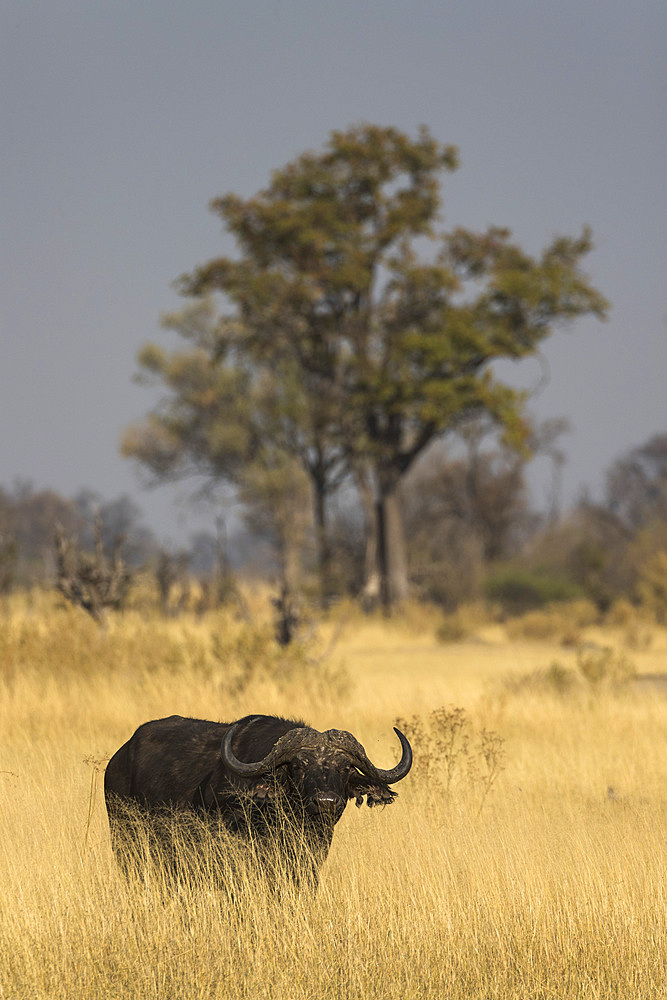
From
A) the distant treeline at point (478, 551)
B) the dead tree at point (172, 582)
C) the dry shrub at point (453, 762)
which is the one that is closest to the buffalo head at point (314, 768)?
the dry shrub at point (453, 762)

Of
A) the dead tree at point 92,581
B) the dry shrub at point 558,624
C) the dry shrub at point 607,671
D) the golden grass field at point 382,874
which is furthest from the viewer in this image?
the dry shrub at point 558,624

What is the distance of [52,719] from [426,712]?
13.1 feet

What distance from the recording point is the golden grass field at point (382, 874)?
4664mm

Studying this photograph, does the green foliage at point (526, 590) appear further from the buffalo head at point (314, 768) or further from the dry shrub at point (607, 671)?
the buffalo head at point (314, 768)

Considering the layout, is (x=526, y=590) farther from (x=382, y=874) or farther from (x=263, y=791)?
(x=263, y=791)

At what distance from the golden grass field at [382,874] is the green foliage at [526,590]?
19.3 metres

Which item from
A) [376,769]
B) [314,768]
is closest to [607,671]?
[376,769]

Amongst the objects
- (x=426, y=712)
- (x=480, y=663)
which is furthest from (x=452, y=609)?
(x=426, y=712)

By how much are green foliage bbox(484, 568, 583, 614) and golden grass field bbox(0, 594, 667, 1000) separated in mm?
19273

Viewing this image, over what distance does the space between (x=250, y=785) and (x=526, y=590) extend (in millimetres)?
27295

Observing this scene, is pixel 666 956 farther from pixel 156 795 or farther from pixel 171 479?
pixel 171 479

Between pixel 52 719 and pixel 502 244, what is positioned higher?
pixel 502 244

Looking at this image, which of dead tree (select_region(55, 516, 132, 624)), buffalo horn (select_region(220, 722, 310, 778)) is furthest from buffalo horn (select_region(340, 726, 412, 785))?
dead tree (select_region(55, 516, 132, 624))

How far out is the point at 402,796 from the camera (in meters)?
7.84
